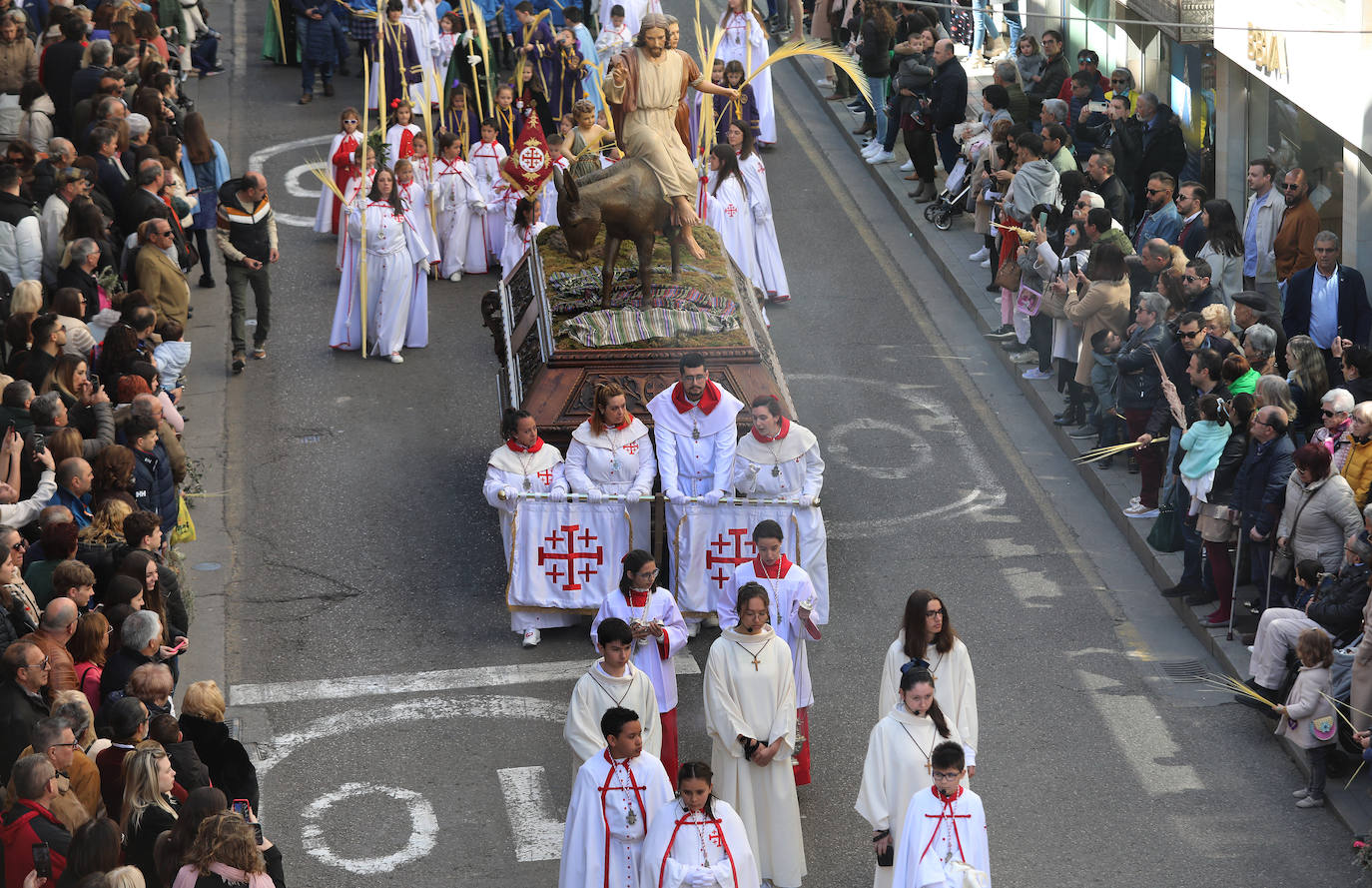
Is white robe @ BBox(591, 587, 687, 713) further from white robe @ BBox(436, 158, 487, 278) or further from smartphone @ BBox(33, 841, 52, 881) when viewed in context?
white robe @ BBox(436, 158, 487, 278)

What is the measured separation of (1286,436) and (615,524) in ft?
14.2

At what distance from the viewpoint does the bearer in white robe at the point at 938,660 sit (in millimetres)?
9883

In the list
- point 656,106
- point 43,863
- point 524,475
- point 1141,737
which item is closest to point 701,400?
point 524,475

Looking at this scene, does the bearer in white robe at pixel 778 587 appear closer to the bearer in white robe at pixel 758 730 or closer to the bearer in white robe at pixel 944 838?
the bearer in white robe at pixel 758 730

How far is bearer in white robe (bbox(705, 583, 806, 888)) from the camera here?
33.3 ft

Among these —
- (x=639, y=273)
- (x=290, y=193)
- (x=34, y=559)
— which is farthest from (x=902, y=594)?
(x=290, y=193)

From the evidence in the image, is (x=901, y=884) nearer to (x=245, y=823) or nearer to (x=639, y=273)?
(x=245, y=823)

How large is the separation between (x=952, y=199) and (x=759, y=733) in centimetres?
1130

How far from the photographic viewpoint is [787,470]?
12812 mm

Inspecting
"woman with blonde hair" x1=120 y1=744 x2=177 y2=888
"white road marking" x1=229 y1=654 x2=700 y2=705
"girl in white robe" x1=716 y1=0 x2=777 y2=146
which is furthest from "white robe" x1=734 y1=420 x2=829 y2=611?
"girl in white robe" x1=716 y1=0 x2=777 y2=146

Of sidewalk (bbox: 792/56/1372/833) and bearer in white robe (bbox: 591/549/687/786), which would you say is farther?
sidewalk (bbox: 792/56/1372/833)

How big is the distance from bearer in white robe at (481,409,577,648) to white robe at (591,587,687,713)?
7.50 feet

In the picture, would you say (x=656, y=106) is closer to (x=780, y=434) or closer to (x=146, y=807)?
(x=780, y=434)

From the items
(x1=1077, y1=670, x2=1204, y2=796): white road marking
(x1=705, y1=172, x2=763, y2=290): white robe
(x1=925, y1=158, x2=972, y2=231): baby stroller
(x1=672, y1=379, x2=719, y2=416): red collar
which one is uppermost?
(x1=672, y1=379, x2=719, y2=416): red collar
